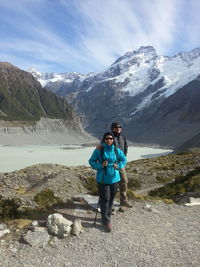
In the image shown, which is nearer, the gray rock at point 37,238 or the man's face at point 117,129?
the gray rock at point 37,238

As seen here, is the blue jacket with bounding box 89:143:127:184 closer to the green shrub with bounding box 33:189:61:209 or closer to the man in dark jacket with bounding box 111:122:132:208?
the man in dark jacket with bounding box 111:122:132:208

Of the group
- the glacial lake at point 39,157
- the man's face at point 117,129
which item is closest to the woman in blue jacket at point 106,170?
the man's face at point 117,129

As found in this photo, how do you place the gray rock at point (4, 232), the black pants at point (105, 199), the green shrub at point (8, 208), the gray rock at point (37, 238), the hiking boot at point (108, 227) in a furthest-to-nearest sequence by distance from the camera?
the green shrub at point (8, 208)
the black pants at point (105, 199)
the hiking boot at point (108, 227)
the gray rock at point (4, 232)
the gray rock at point (37, 238)

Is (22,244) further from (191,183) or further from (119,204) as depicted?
(191,183)

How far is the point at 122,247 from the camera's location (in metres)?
7.42

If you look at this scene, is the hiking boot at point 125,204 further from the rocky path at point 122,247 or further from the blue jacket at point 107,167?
the blue jacket at point 107,167

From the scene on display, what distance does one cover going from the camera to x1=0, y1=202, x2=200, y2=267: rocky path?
675 centimetres

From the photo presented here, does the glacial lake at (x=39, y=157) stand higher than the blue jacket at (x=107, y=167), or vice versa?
the blue jacket at (x=107, y=167)

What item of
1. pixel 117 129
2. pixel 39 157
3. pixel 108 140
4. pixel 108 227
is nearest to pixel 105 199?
pixel 108 227

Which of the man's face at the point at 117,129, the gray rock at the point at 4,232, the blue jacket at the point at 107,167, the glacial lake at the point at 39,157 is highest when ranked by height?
the man's face at the point at 117,129

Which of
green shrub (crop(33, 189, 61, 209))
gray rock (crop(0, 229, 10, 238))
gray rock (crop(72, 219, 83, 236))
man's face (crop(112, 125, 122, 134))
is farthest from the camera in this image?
green shrub (crop(33, 189, 61, 209))

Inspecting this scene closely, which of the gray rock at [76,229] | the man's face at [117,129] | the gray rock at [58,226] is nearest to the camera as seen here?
the gray rock at [58,226]

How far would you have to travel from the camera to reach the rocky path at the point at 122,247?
22.1ft

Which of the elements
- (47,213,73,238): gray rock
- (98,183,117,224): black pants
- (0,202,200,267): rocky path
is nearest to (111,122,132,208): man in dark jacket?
(0,202,200,267): rocky path
